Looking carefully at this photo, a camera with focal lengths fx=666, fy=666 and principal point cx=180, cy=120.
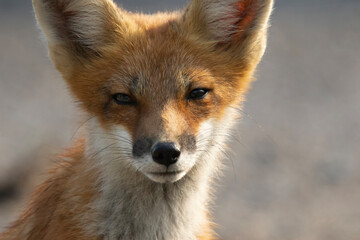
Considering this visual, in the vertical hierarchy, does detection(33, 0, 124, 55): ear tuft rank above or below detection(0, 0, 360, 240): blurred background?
above

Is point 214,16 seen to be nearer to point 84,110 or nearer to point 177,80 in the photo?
point 177,80

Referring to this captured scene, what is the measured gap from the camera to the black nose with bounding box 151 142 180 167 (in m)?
4.43

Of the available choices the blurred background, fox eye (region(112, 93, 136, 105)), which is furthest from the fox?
the blurred background

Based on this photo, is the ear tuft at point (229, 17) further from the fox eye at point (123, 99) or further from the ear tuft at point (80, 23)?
the fox eye at point (123, 99)

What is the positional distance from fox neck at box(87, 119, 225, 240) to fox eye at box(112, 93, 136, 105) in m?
0.37

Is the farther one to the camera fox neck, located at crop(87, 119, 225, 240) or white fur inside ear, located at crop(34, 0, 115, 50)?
white fur inside ear, located at crop(34, 0, 115, 50)

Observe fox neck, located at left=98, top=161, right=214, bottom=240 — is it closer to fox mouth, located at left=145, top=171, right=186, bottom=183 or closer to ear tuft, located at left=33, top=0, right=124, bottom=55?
fox mouth, located at left=145, top=171, right=186, bottom=183

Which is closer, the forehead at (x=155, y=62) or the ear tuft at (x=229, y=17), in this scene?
the forehead at (x=155, y=62)

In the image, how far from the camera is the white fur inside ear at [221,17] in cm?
521

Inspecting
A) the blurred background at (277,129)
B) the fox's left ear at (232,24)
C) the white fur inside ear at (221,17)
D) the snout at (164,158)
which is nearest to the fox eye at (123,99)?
the snout at (164,158)

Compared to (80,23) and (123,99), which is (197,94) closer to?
(123,99)

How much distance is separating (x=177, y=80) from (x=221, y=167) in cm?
113

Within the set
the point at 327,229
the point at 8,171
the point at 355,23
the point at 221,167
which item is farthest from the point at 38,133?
the point at 355,23

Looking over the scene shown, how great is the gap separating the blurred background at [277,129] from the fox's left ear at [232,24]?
2.01 metres
